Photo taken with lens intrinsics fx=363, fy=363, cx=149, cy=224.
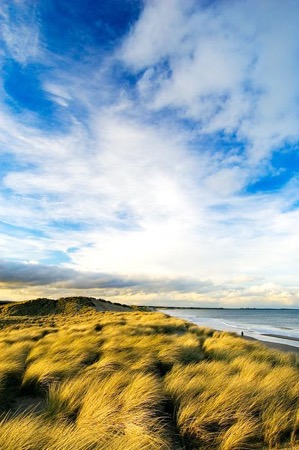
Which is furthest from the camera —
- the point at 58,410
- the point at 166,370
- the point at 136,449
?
the point at 166,370

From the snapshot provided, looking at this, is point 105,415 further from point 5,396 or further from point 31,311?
point 31,311

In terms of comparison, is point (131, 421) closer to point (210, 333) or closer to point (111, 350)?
point (111, 350)

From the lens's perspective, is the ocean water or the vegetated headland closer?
the vegetated headland

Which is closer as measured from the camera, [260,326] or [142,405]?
[142,405]

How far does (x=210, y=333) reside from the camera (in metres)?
17.4

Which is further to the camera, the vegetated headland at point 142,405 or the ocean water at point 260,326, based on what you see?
the ocean water at point 260,326

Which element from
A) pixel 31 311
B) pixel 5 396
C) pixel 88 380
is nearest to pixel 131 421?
pixel 88 380

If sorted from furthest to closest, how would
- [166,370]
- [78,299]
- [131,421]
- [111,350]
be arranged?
[78,299]
[111,350]
[166,370]
[131,421]

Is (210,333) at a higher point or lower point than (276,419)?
higher

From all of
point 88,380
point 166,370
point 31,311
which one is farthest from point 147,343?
point 31,311

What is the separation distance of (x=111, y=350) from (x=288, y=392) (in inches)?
189

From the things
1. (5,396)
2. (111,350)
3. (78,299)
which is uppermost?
(78,299)

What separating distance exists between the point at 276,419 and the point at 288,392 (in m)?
1.25

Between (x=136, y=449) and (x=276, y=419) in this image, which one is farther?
(x=276, y=419)
